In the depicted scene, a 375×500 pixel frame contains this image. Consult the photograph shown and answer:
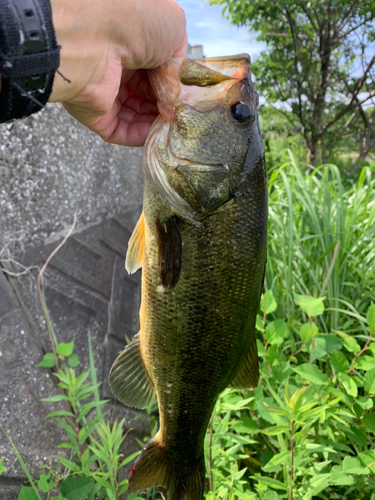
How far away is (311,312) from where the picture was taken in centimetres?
200

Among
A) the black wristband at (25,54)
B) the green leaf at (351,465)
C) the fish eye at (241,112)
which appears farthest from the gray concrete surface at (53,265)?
the green leaf at (351,465)

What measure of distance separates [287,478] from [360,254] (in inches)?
76.9

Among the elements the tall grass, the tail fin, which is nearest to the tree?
the tall grass

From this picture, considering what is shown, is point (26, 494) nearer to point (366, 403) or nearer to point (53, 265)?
point (53, 265)

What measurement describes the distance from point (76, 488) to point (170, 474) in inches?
15.4

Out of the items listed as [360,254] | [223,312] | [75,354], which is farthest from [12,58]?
[360,254]

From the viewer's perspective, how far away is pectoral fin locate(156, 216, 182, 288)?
136 centimetres

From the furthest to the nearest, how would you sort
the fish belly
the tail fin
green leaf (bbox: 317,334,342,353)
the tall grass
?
the tall grass < green leaf (bbox: 317,334,342,353) < the tail fin < the fish belly

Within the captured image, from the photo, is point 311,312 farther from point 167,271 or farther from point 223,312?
point 167,271

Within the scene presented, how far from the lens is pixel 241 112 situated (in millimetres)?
1384

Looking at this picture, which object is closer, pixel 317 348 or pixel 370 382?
pixel 370 382

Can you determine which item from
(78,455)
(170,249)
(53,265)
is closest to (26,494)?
(78,455)

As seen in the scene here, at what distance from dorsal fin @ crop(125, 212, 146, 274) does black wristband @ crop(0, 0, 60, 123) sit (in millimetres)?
579

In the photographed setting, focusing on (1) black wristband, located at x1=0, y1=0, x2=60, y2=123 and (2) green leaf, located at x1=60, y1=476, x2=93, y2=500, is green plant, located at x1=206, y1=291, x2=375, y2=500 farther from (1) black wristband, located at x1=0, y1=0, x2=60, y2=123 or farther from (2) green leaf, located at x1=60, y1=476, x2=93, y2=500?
(1) black wristband, located at x1=0, y1=0, x2=60, y2=123
